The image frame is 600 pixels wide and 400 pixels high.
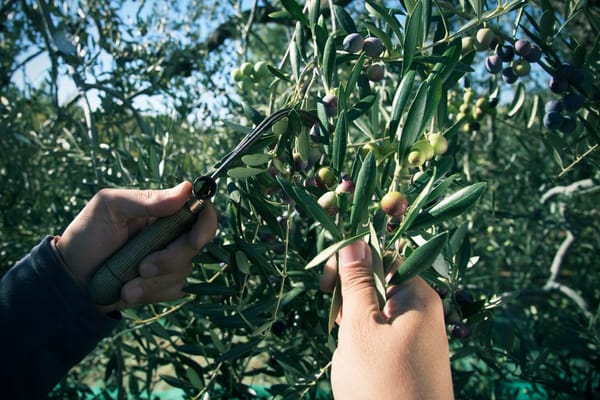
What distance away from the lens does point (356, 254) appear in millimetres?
797

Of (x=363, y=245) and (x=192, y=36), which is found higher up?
(x=192, y=36)

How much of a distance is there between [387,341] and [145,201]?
0.65m

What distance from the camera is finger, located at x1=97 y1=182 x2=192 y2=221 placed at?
1052mm

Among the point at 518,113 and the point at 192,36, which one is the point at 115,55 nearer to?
the point at 192,36

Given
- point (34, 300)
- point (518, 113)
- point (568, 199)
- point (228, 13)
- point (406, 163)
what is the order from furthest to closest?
point (228, 13) → point (568, 199) → point (518, 113) → point (34, 300) → point (406, 163)

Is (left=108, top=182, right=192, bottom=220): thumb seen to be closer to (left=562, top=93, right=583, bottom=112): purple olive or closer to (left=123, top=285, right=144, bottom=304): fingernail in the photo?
(left=123, top=285, right=144, bottom=304): fingernail

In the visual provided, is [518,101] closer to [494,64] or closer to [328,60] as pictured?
[494,64]

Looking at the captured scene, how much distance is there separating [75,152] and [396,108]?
1749mm

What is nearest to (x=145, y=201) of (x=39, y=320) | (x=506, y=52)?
(x=39, y=320)

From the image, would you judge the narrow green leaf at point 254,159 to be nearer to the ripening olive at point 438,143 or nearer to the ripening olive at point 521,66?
the ripening olive at point 438,143

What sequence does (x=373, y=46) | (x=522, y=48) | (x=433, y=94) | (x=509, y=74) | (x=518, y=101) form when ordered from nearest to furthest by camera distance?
(x=433, y=94)
(x=373, y=46)
(x=522, y=48)
(x=509, y=74)
(x=518, y=101)

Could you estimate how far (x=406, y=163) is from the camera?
879 millimetres

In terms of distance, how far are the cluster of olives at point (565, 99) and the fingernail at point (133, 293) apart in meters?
1.17

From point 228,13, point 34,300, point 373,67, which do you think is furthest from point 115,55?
point 373,67
